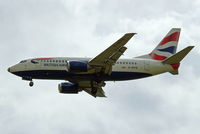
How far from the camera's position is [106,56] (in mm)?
60562

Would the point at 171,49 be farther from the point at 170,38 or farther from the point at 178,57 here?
the point at 178,57

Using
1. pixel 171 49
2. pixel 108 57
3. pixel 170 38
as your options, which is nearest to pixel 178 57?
pixel 171 49

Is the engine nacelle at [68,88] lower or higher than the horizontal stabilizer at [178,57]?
lower

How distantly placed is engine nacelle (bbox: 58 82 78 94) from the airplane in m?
1.74

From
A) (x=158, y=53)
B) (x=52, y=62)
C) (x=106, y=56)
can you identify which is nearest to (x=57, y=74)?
(x=52, y=62)

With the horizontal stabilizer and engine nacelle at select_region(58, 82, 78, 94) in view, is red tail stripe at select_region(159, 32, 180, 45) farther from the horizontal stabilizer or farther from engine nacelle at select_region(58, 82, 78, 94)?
engine nacelle at select_region(58, 82, 78, 94)

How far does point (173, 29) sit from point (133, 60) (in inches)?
398

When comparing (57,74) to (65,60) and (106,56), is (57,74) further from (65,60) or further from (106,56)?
(106,56)

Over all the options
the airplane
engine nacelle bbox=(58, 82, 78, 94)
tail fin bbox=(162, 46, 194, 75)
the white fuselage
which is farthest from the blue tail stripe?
engine nacelle bbox=(58, 82, 78, 94)

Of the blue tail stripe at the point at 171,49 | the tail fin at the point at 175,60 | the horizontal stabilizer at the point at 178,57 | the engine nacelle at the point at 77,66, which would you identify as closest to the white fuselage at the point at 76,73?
the tail fin at the point at 175,60

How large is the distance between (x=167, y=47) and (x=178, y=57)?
7217 millimetres

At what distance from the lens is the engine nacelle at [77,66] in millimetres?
60375

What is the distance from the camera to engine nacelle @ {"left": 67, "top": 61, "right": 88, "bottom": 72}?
60.4 metres

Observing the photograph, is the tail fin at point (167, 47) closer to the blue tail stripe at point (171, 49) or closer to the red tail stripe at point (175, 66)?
the blue tail stripe at point (171, 49)
